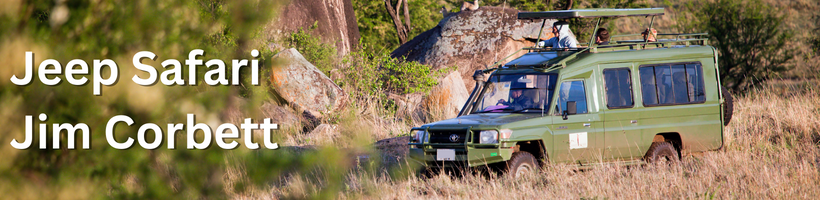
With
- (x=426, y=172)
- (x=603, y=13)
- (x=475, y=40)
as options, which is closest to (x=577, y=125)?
(x=426, y=172)

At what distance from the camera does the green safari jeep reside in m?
7.49

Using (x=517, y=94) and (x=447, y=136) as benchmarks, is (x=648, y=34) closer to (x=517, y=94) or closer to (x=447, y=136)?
(x=517, y=94)

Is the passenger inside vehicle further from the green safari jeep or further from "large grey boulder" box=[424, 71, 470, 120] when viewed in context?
"large grey boulder" box=[424, 71, 470, 120]

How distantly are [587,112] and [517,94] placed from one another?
2.78 feet

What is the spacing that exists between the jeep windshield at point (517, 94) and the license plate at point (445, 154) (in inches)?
41.9

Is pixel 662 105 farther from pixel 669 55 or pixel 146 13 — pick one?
pixel 146 13

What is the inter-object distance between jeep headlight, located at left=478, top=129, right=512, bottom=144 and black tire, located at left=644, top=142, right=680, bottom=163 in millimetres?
2030

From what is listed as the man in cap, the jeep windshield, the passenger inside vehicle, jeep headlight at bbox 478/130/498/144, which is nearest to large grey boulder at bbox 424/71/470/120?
the man in cap

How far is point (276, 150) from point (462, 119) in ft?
18.6

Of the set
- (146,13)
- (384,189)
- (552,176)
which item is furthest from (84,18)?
(552,176)

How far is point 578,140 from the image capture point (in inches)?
307

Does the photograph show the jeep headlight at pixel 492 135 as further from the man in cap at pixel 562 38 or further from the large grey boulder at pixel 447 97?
the large grey boulder at pixel 447 97

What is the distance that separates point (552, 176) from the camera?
7156 millimetres

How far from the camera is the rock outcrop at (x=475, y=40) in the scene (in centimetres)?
1778
